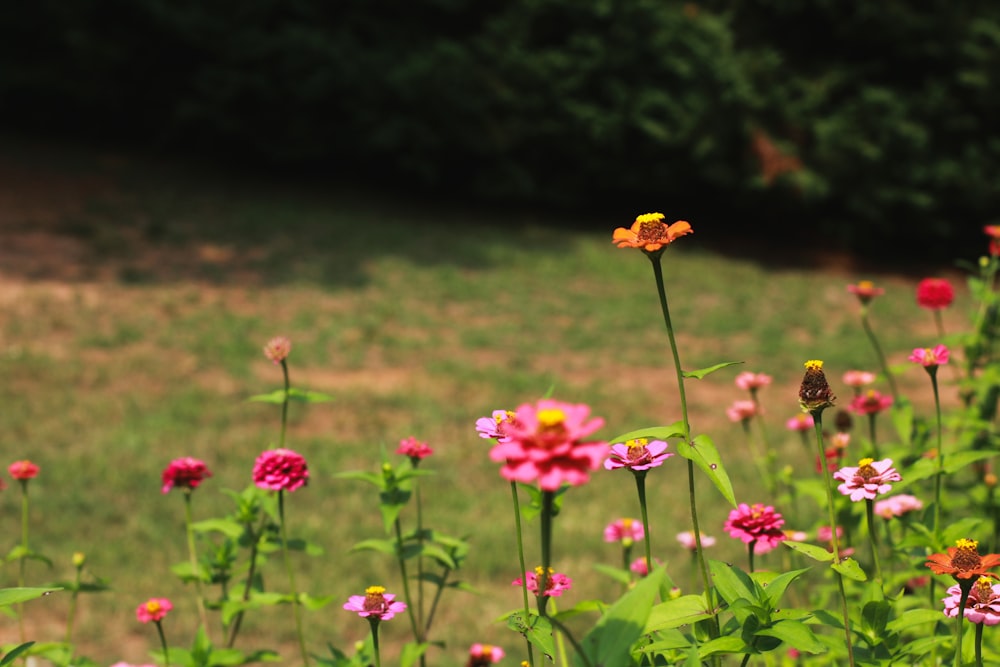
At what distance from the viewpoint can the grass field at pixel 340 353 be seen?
133 inches

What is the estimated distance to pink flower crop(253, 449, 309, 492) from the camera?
1.42 meters

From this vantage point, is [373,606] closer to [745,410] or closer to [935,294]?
[745,410]

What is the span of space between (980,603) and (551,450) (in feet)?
2.07

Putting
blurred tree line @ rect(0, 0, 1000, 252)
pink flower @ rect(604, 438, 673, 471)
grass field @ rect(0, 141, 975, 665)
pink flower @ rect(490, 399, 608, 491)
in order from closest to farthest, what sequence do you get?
pink flower @ rect(490, 399, 608, 491)
pink flower @ rect(604, 438, 673, 471)
grass field @ rect(0, 141, 975, 665)
blurred tree line @ rect(0, 0, 1000, 252)

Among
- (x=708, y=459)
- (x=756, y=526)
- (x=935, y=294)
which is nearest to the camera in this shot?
(x=708, y=459)

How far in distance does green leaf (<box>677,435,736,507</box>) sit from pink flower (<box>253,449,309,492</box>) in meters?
0.65

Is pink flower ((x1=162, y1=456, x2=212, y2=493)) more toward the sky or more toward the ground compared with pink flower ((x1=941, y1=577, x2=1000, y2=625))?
more toward the sky

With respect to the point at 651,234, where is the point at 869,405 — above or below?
below

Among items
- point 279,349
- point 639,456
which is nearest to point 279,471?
point 279,349

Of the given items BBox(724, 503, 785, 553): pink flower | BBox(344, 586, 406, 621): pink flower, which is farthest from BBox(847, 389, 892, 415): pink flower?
BBox(344, 586, 406, 621): pink flower

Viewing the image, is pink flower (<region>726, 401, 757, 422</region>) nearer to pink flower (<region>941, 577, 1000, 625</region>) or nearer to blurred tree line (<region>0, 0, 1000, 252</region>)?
pink flower (<region>941, 577, 1000, 625</region>)

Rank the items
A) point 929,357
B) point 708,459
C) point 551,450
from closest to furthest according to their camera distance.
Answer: point 551,450
point 708,459
point 929,357

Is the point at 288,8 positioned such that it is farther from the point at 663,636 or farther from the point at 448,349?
the point at 663,636

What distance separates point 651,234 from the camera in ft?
3.28
